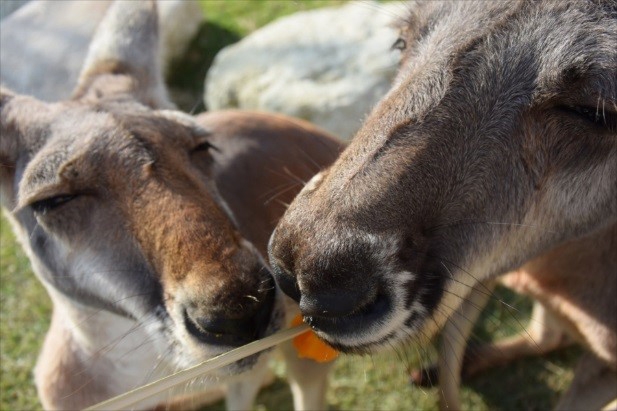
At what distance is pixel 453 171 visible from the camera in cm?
242

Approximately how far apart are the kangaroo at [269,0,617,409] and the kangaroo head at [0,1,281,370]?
0.34 m

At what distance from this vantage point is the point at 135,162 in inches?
111

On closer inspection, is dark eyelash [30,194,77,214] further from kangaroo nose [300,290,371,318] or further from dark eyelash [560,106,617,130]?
dark eyelash [560,106,617,130]

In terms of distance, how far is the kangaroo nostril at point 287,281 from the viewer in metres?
2.35

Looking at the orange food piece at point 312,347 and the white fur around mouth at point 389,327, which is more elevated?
the white fur around mouth at point 389,327

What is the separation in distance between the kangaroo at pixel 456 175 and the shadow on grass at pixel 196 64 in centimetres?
450

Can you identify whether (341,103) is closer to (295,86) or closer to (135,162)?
(295,86)

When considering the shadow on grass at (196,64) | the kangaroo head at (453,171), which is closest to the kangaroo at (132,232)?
the kangaroo head at (453,171)

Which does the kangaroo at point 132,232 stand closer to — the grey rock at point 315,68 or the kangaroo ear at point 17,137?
the kangaroo ear at point 17,137

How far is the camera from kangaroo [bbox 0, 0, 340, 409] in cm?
263

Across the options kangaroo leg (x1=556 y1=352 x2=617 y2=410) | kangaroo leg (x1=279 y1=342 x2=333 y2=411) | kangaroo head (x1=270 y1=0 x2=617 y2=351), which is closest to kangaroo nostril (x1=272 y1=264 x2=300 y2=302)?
kangaroo head (x1=270 y1=0 x2=617 y2=351)

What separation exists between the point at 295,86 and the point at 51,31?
208 centimetres

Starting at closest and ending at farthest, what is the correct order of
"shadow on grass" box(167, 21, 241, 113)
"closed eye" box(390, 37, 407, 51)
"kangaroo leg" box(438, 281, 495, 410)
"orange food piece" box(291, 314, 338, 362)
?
1. "orange food piece" box(291, 314, 338, 362)
2. "closed eye" box(390, 37, 407, 51)
3. "kangaroo leg" box(438, 281, 495, 410)
4. "shadow on grass" box(167, 21, 241, 113)

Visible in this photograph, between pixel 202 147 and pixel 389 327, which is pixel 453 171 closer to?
pixel 389 327
